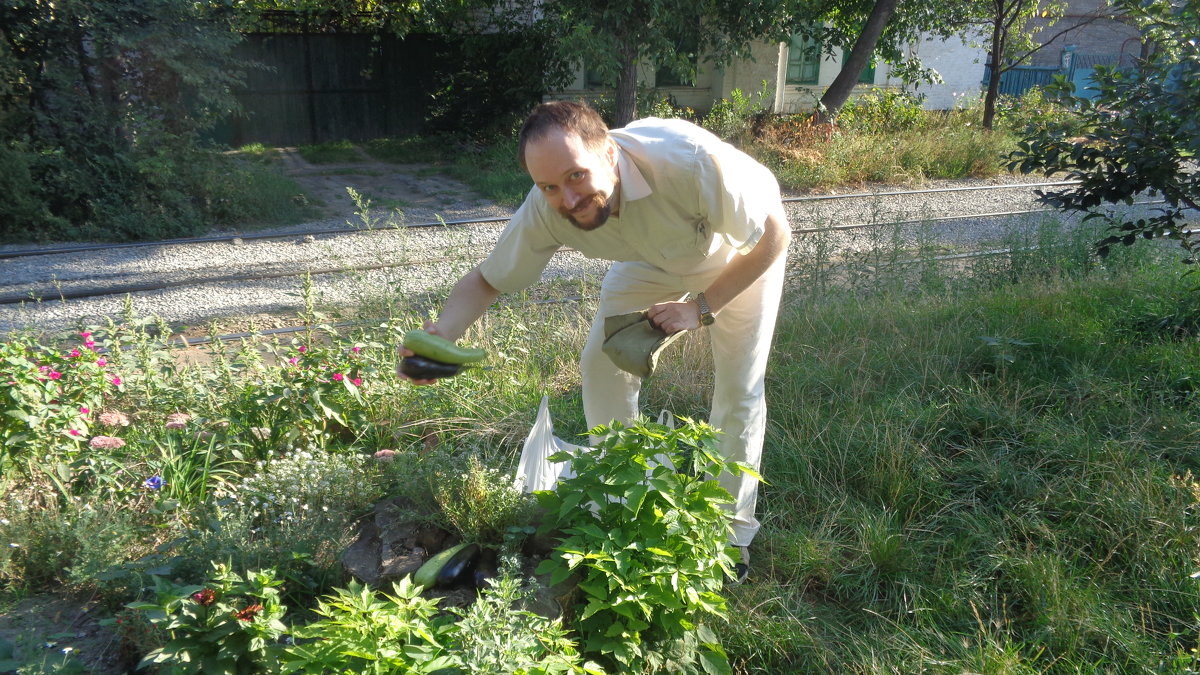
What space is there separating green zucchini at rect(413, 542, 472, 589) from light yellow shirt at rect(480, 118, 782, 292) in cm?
92

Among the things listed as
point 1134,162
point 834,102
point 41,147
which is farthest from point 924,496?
point 834,102

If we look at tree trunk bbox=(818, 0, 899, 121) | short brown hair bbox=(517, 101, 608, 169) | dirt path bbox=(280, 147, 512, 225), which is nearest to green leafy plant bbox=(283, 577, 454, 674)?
short brown hair bbox=(517, 101, 608, 169)

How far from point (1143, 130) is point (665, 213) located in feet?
11.0

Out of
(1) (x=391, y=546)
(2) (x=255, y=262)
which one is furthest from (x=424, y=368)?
(2) (x=255, y=262)

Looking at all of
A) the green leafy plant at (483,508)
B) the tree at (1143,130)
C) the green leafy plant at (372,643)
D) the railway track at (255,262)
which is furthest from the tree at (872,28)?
the green leafy plant at (372,643)

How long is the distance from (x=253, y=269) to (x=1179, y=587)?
307 inches

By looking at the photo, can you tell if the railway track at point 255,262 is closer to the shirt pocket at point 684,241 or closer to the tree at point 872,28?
the shirt pocket at point 684,241

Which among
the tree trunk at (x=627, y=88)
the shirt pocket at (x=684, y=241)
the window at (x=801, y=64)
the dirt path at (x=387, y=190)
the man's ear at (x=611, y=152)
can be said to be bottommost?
the dirt path at (x=387, y=190)

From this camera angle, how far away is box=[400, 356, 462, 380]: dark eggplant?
2830mm

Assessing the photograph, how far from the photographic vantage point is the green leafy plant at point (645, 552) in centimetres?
249

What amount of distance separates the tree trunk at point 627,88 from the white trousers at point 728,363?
36.7 feet

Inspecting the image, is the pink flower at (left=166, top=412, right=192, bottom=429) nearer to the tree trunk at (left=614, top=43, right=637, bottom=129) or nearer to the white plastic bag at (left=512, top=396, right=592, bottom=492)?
the white plastic bag at (left=512, top=396, right=592, bottom=492)

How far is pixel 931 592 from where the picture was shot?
3141 millimetres

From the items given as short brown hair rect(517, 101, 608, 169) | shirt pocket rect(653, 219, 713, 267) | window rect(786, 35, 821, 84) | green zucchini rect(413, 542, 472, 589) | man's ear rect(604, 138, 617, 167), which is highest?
window rect(786, 35, 821, 84)
